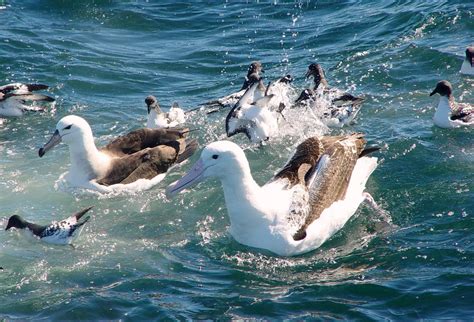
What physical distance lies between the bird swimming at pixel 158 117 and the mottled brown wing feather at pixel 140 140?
0.71m

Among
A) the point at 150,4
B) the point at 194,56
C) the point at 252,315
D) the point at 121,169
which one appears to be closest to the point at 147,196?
the point at 121,169

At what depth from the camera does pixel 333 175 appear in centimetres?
1111

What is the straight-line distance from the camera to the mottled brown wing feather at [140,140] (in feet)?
44.3

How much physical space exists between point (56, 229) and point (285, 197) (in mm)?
2717

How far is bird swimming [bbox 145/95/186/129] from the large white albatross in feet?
12.7

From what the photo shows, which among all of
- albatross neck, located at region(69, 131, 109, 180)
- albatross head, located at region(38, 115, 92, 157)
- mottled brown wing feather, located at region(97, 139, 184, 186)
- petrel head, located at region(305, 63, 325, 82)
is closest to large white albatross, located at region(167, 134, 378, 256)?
mottled brown wing feather, located at region(97, 139, 184, 186)

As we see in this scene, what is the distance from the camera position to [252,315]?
30.8 feet

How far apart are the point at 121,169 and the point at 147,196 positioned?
589mm

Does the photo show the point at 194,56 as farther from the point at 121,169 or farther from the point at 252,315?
the point at 252,315

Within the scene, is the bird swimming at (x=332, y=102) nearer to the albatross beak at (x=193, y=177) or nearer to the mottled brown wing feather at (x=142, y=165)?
the mottled brown wing feather at (x=142, y=165)

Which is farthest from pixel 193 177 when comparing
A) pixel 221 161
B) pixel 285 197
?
pixel 285 197

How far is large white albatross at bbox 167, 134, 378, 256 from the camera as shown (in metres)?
10.3

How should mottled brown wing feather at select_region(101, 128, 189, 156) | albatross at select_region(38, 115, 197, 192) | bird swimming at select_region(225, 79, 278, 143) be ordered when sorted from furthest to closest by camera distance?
bird swimming at select_region(225, 79, 278, 143) < mottled brown wing feather at select_region(101, 128, 189, 156) < albatross at select_region(38, 115, 197, 192)

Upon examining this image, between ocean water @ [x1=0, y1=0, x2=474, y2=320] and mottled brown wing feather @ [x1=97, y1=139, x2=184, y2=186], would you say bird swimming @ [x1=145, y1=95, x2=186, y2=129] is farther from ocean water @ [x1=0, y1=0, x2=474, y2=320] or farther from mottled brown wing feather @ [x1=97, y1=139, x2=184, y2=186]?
mottled brown wing feather @ [x1=97, y1=139, x2=184, y2=186]
